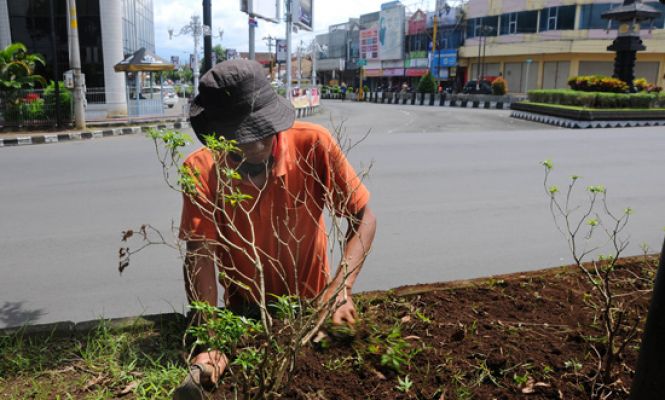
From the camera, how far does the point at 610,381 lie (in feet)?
5.91

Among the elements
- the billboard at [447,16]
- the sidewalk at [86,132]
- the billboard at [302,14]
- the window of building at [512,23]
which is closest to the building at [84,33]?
the sidewalk at [86,132]

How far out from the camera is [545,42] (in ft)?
151

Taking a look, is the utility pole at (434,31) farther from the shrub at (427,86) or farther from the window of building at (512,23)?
the shrub at (427,86)

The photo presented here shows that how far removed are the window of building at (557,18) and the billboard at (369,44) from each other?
22.6 metres

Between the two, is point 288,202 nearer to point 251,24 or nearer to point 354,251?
point 354,251

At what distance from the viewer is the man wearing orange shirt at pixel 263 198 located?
5.83 feet

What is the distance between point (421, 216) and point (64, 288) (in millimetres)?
3443

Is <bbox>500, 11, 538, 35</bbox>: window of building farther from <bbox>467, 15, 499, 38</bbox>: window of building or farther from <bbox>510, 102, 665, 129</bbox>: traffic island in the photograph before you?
A: <bbox>510, 102, 665, 129</bbox>: traffic island

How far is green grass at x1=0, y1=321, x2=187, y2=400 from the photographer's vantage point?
1.88 metres

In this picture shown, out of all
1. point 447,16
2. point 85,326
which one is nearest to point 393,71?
point 447,16

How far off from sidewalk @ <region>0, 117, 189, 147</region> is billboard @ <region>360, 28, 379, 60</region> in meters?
48.3

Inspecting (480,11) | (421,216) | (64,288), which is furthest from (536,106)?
(480,11)

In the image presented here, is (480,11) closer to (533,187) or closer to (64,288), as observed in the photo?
(533,187)

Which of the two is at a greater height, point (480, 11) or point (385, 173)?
point (480, 11)
